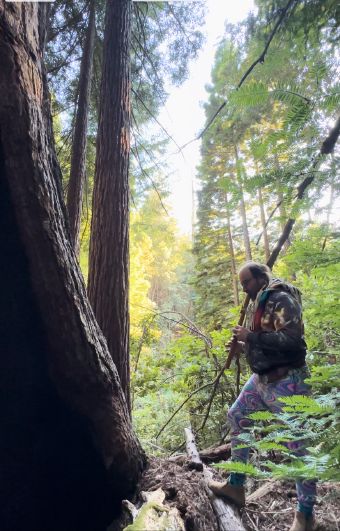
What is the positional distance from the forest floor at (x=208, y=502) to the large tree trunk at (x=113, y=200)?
806mm

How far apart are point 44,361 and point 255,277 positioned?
183cm

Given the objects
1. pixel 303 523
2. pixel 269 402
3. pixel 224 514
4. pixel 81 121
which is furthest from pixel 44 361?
pixel 81 121

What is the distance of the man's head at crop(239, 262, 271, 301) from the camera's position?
9.60ft

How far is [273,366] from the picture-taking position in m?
2.55

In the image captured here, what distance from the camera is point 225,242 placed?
15.5 m

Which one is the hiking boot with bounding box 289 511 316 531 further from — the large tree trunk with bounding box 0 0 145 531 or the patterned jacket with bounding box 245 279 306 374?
the large tree trunk with bounding box 0 0 145 531

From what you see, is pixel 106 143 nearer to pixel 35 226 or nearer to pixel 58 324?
pixel 35 226

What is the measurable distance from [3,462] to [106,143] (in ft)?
9.64

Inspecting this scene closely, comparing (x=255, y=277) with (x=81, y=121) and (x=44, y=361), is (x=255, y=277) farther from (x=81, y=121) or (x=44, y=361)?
(x=81, y=121)

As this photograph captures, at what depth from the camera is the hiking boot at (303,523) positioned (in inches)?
87.9

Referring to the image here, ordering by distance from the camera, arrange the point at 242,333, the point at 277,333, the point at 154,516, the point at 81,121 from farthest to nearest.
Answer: the point at 81,121
the point at 242,333
the point at 277,333
the point at 154,516

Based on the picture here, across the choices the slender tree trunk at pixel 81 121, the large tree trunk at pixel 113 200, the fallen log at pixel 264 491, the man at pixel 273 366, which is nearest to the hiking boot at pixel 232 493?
the man at pixel 273 366

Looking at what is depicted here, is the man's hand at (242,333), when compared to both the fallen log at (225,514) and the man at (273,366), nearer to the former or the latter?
the man at (273,366)

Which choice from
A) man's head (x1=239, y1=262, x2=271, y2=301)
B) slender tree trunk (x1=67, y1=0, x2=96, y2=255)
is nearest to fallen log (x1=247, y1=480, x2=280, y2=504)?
man's head (x1=239, y1=262, x2=271, y2=301)
